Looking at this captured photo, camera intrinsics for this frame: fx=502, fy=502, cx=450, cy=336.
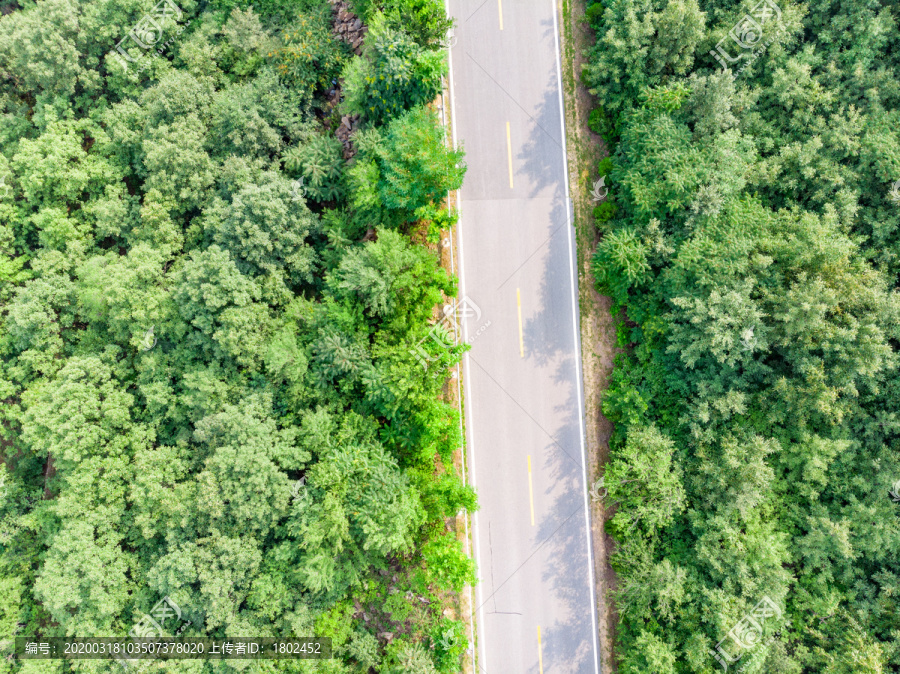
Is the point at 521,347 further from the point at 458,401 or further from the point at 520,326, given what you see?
the point at 458,401

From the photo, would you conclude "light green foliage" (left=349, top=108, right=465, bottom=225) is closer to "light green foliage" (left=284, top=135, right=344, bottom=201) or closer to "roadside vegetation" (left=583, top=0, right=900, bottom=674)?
"light green foliage" (left=284, top=135, right=344, bottom=201)

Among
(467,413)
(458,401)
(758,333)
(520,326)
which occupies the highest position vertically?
(520,326)

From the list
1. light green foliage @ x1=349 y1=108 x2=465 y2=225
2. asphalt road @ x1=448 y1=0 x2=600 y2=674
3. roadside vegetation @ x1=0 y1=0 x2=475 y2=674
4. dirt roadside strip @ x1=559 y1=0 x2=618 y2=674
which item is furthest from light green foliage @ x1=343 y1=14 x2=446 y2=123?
dirt roadside strip @ x1=559 y1=0 x2=618 y2=674

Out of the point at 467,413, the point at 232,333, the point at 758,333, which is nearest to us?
the point at 758,333

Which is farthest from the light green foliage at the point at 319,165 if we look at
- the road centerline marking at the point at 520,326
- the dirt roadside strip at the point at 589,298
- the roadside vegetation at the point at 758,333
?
the roadside vegetation at the point at 758,333

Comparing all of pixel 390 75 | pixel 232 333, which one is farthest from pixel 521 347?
pixel 390 75
